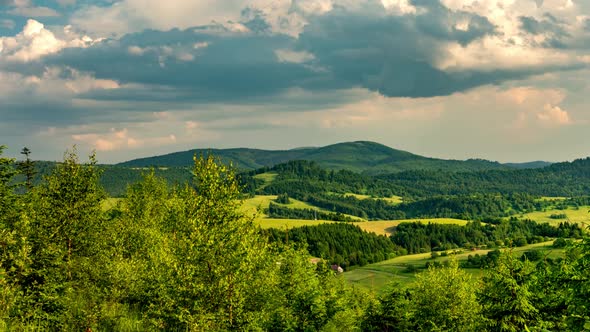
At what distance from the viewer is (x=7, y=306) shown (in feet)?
105

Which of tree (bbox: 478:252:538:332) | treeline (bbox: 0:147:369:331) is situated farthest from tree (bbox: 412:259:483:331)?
treeline (bbox: 0:147:369:331)

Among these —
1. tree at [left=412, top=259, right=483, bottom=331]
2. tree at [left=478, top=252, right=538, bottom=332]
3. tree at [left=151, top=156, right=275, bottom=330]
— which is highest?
tree at [left=151, top=156, right=275, bottom=330]

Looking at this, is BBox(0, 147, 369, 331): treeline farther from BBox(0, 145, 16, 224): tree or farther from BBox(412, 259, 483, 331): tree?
BBox(412, 259, 483, 331): tree

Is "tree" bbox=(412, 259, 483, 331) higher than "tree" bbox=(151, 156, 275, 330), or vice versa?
"tree" bbox=(151, 156, 275, 330)

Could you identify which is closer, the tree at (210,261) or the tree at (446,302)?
the tree at (210,261)

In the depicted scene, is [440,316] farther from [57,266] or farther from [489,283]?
[57,266]

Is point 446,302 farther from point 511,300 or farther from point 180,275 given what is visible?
point 180,275

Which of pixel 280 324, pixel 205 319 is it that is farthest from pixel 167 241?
pixel 205 319

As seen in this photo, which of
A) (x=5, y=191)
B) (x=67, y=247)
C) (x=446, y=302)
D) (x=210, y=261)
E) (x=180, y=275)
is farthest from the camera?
(x=446, y=302)

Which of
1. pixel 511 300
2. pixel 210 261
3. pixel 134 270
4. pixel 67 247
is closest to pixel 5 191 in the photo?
pixel 67 247

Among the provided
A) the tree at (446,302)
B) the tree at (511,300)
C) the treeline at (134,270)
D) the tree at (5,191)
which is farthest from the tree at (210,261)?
the tree at (446,302)

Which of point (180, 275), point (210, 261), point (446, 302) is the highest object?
point (210, 261)

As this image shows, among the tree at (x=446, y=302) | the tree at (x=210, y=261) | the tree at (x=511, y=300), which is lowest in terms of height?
the tree at (x=446, y=302)

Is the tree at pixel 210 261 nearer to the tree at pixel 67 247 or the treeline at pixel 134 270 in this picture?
the treeline at pixel 134 270
